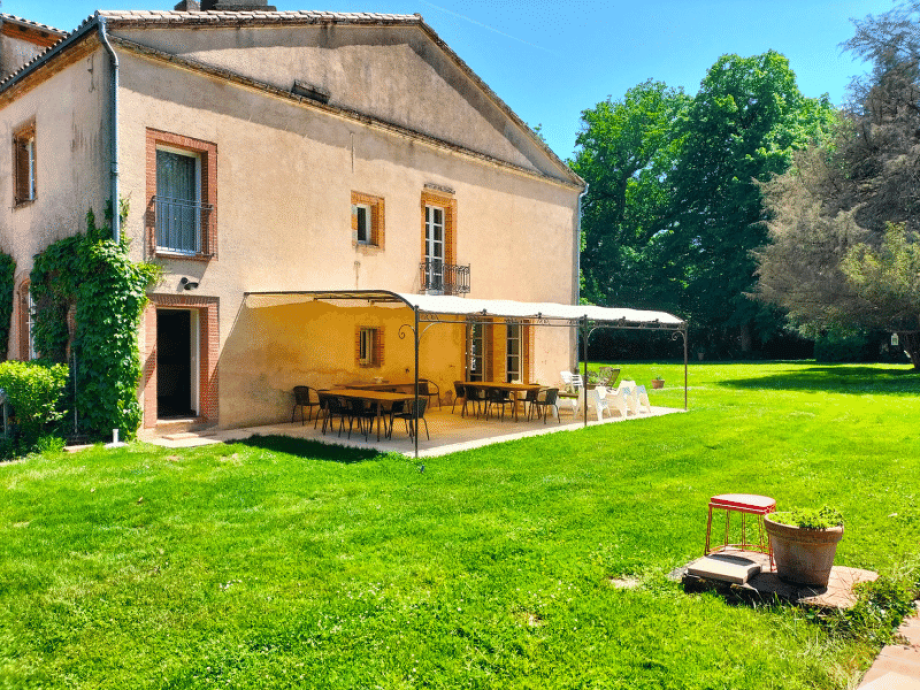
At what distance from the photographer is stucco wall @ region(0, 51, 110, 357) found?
9.82m

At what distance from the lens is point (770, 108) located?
1326 inches

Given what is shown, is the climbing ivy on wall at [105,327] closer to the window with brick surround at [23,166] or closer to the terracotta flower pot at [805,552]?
the window with brick surround at [23,166]

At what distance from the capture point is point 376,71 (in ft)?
44.4

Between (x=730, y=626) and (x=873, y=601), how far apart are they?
0.88 metres

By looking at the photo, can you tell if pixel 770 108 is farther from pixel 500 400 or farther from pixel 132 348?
pixel 132 348

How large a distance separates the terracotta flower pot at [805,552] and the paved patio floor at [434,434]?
18.2ft

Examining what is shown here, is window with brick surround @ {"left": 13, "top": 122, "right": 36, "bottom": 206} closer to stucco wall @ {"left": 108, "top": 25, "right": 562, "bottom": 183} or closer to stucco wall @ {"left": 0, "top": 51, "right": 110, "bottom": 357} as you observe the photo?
stucco wall @ {"left": 0, "top": 51, "right": 110, "bottom": 357}

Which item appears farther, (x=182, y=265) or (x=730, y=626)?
(x=182, y=265)

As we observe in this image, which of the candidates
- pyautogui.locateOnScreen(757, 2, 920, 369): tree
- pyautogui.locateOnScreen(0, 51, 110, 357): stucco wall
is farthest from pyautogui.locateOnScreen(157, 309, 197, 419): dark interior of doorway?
pyautogui.locateOnScreen(757, 2, 920, 369): tree

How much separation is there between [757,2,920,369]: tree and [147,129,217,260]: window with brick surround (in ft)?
61.1

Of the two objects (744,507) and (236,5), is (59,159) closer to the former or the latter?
(236,5)

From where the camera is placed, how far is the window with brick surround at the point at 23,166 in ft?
39.5

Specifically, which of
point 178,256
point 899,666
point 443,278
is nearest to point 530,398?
point 443,278

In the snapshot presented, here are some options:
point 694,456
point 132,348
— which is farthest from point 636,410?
point 132,348
